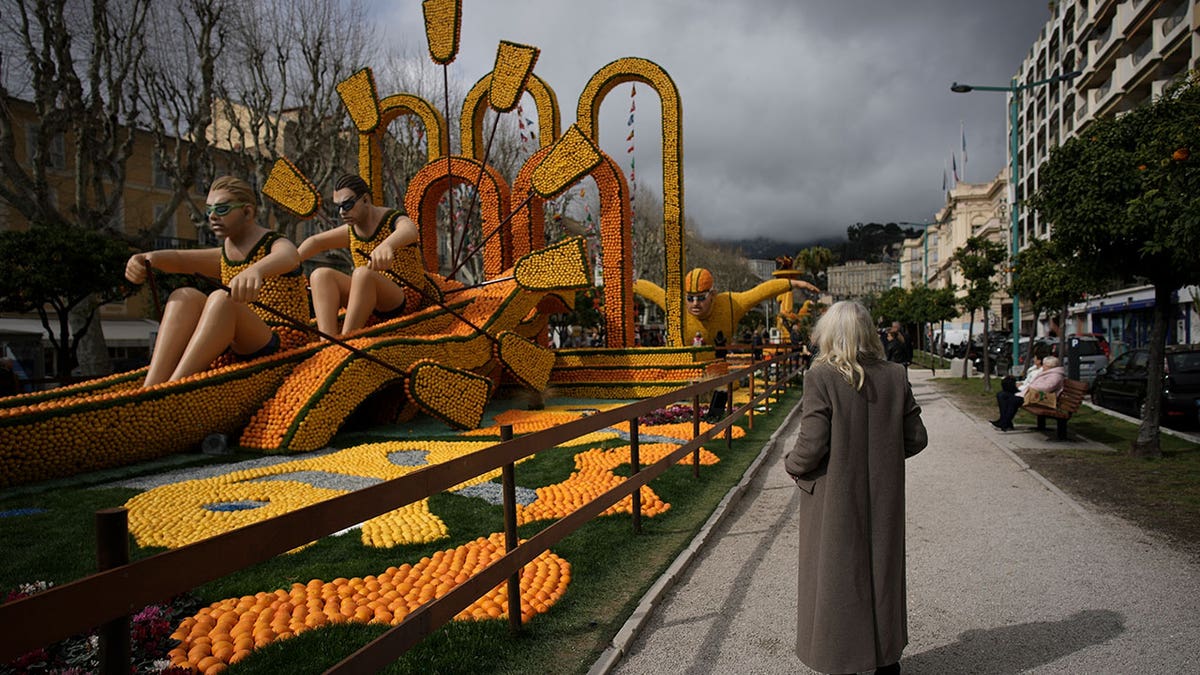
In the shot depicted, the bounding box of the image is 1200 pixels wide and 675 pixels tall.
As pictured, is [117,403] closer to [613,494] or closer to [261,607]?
[261,607]

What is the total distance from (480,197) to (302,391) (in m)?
6.95

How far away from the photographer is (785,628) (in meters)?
3.61

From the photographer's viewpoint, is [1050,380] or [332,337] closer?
[332,337]

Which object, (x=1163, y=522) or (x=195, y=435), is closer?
(x=1163, y=522)

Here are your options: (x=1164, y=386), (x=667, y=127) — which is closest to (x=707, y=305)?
(x=667, y=127)

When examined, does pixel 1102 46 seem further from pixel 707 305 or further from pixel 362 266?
Answer: pixel 362 266

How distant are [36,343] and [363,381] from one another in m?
15.0

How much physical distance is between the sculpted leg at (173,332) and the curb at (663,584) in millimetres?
5556

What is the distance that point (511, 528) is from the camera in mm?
3223

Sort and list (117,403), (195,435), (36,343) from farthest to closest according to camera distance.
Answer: (36,343) < (195,435) < (117,403)

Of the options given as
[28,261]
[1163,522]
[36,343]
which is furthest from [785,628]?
[36,343]

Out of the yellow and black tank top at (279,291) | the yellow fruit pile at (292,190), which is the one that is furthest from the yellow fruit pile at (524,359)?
the yellow fruit pile at (292,190)

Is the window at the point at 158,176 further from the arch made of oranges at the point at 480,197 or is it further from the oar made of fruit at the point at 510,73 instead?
the oar made of fruit at the point at 510,73

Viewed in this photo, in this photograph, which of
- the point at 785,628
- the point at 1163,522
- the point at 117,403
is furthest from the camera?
the point at 117,403
